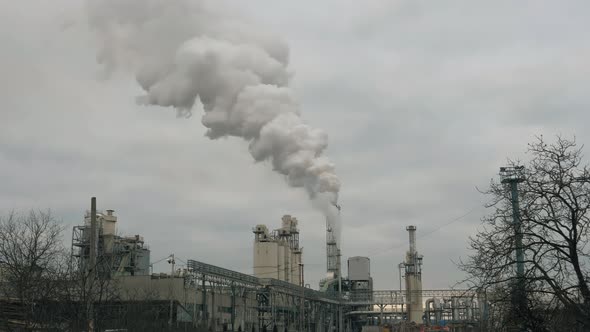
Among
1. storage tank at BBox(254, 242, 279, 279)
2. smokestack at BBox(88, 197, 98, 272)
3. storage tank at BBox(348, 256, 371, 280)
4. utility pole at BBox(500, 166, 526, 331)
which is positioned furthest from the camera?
storage tank at BBox(348, 256, 371, 280)

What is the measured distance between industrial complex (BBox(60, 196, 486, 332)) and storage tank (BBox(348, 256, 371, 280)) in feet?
0.49

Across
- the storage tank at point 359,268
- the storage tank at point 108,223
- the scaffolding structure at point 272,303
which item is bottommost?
the scaffolding structure at point 272,303

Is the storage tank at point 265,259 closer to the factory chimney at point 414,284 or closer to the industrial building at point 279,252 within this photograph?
the industrial building at point 279,252

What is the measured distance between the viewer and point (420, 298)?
9481 centimetres

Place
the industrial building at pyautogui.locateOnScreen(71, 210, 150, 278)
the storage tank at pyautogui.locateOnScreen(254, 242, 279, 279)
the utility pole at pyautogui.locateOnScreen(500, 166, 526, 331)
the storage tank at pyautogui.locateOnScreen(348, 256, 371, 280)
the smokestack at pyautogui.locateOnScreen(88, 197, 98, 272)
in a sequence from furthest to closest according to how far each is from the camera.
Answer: the storage tank at pyautogui.locateOnScreen(348, 256, 371, 280)
the storage tank at pyautogui.locateOnScreen(254, 242, 279, 279)
the industrial building at pyautogui.locateOnScreen(71, 210, 150, 278)
the smokestack at pyautogui.locateOnScreen(88, 197, 98, 272)
the utility pole at pyautogui.locateOnScreen(500, 166, 526, 331)

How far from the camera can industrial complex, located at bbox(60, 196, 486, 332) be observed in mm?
56344

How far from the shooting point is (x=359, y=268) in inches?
3720

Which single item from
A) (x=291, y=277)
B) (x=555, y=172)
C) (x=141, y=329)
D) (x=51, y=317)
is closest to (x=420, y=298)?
(x=291, y=277)

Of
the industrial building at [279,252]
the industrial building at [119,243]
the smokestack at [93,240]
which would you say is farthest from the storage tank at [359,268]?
the smokestack at [93,240]

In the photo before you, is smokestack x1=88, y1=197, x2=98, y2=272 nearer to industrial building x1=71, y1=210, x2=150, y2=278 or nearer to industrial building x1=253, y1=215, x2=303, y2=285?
industrial building x1=71, y1=210, x2=150, y2=278

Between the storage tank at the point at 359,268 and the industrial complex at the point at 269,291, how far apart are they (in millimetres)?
148

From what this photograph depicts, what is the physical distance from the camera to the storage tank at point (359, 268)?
94.1 m

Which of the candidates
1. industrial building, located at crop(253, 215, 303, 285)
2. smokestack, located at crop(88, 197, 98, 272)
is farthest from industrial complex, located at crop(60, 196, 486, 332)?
smokestack, located at crop(88, 197, 98, 272)

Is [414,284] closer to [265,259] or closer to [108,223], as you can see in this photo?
[265,259]
